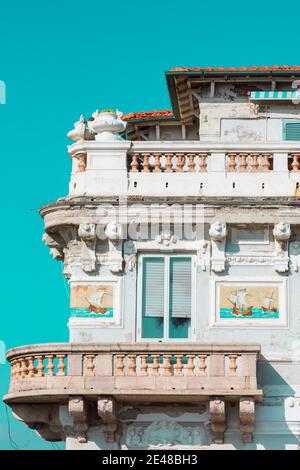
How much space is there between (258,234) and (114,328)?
3889mm

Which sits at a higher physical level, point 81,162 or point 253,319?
point 81,162

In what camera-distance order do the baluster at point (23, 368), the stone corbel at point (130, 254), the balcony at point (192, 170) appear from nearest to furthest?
the baluster at point (23, 368)
the stone corbel at point (130, 254)
the balcony at point (192, 170)

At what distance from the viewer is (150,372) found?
131ft

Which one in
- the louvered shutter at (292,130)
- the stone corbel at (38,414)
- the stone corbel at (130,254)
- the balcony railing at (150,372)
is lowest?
the stone corbel at (38,414)

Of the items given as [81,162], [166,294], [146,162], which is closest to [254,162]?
[146,162]

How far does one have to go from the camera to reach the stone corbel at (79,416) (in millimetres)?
39719

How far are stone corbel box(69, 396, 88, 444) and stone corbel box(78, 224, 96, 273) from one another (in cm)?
333

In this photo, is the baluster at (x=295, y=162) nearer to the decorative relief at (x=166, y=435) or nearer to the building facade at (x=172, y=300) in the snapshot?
the building facade at (x=172, y=300)

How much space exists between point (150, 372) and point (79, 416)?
181 cm

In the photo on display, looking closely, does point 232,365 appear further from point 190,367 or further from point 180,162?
point 180,162

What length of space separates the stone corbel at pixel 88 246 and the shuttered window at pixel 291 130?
249 inches

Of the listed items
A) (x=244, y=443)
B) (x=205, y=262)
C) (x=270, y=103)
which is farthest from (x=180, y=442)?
(x=270, y=103)

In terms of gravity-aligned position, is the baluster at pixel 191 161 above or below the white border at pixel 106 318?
above

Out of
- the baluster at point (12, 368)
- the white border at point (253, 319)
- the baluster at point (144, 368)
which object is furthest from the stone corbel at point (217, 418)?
the baluster at point (12, 368)
